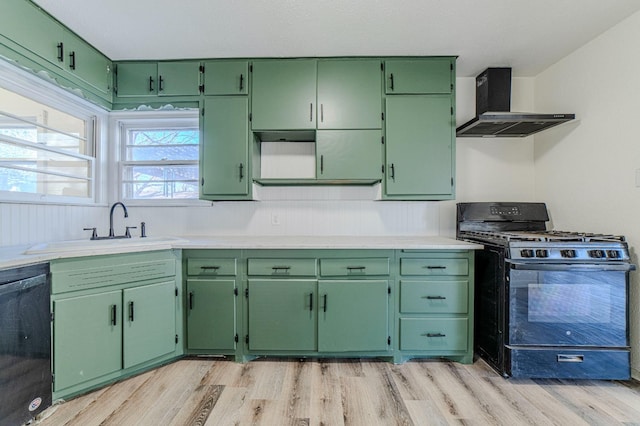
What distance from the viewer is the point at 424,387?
1963 mm

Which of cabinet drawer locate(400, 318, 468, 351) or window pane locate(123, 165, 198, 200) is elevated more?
window pane locate(123, 165, 198, 200)

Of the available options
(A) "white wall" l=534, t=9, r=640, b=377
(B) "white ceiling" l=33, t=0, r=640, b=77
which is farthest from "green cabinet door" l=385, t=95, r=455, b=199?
(A) "white wall" l=534, t=9, r=640, b=377

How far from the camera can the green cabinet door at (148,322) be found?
6.62ft

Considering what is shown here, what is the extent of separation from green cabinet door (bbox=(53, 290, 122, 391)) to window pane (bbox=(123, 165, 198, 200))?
3.71 feet

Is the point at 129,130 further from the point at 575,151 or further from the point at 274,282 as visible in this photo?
the point at 575,151

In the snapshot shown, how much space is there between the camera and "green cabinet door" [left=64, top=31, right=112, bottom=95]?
2.17m

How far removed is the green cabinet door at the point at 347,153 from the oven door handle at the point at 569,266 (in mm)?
1180

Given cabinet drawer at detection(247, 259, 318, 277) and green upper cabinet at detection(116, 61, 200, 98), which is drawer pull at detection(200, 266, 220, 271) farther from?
green upper cabinet at detection(116, 61, 200, 98)

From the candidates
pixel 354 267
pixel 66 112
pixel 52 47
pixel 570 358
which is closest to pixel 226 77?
pixel 52 47

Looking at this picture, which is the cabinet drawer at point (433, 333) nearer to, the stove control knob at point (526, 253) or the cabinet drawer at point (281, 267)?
the stove control knob at point (526, 253)

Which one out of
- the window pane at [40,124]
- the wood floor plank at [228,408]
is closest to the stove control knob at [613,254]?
the wood floor plank at [228,408]

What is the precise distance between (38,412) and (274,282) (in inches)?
56.5

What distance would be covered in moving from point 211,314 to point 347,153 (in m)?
1.64

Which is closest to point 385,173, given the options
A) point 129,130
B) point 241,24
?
point 241,24
